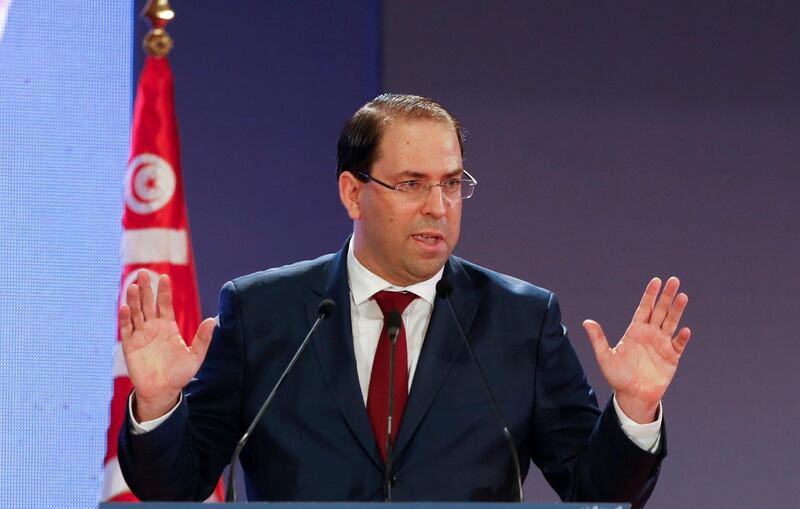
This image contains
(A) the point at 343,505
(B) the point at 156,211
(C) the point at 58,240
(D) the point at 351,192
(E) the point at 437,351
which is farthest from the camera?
(C) the point at 58,240

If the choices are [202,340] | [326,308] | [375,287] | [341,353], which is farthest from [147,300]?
[375,287]

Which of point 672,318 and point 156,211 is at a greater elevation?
point 156,211

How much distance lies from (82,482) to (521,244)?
160 centimetres

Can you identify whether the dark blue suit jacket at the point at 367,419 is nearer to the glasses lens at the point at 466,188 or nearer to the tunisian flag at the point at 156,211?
the glasses lens at the point at 466,188

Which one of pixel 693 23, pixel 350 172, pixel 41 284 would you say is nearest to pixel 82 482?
pixel 41 284

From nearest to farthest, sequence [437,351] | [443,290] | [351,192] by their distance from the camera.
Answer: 1. [443,290]
2. [437,351]
3. [351,192]

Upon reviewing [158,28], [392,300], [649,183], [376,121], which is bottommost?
[392,300]

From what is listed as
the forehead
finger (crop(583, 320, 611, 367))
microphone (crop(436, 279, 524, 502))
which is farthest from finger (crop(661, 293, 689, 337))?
the forehead

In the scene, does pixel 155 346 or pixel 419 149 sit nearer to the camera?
pixel 155 346

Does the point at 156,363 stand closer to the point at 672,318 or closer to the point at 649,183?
the point at 672,318

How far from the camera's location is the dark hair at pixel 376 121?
2553mm

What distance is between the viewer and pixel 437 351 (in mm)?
2439

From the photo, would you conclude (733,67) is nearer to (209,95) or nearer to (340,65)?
(340,65)

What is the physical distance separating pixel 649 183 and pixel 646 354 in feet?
5.92
